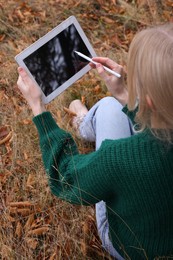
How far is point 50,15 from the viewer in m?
3.70

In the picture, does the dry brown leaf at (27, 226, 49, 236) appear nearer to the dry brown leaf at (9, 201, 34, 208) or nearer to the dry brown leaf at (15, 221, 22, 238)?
the dry brown leaf at (15, 221, 22, 238)

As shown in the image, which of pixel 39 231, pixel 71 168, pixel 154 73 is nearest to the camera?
pixel 154 73

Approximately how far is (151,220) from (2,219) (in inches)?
33.3

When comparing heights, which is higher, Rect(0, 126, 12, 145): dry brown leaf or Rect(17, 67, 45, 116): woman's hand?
Rect(17, 67, 45, 116): woman's hand

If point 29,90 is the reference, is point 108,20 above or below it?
below

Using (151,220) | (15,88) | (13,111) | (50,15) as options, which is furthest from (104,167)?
(50,15)

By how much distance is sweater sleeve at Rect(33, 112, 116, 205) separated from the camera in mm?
1360

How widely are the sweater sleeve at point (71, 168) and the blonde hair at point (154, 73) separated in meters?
0.22

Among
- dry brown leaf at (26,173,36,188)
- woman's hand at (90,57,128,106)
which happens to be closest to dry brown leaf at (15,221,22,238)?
dry brown leaf at (26,173,36,188)

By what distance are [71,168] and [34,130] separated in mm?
969

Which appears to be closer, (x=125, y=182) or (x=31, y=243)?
(x=125, y=182)

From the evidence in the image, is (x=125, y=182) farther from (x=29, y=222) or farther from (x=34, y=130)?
(x=34, y=130)

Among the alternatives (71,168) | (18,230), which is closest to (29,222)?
(18,230)

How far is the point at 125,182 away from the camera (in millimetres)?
1326
